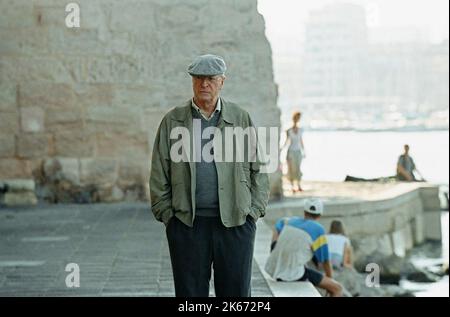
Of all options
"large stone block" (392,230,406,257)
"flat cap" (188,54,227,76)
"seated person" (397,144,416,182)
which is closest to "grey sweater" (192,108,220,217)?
"flat cap" (188,54,227,76)

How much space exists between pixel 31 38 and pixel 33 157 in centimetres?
94

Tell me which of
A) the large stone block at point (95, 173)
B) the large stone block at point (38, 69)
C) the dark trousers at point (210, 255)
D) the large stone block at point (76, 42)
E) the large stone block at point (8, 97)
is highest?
the large stone block at point (76, 42)

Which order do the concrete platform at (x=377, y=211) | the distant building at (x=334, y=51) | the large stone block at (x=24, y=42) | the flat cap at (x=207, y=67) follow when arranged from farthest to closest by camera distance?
the distant building at (x=334, y=51) → the concrete platform at (x=377, y=211) → the large stone block at (x=24, y=42) → the flat cap at (x=207, y=67)

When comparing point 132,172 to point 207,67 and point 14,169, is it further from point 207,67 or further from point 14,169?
point 207,67

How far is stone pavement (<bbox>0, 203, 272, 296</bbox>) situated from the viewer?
16.2 ft

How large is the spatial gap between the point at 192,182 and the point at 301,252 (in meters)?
2.26

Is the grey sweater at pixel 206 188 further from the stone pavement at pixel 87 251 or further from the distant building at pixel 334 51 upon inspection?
the distant building at pixel 334 51

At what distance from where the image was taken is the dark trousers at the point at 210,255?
3320mm

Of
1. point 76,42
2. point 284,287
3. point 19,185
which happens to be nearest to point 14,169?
point 19,185

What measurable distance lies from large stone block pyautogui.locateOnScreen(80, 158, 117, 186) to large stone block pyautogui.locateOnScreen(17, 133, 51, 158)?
0.31 metres

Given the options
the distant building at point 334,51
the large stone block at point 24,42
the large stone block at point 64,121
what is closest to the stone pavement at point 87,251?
the large stone block at point 64,121

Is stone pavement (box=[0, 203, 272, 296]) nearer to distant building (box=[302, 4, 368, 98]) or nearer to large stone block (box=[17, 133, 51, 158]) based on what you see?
large stone block (box=[17, 133, 51, 158])

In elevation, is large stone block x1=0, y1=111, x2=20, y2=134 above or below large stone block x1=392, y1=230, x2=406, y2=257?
above
